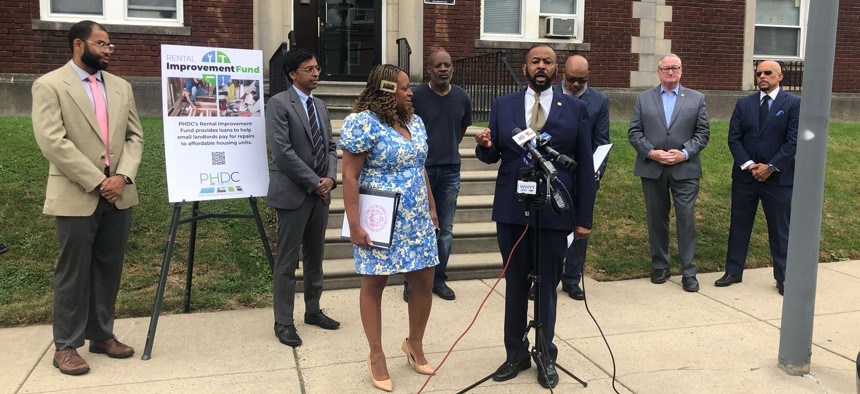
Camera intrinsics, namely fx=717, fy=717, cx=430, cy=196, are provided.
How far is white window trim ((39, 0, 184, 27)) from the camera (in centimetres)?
1079

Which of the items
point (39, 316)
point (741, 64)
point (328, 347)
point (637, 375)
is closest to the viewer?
point (637, 375)

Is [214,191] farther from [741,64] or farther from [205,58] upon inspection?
[741,64]

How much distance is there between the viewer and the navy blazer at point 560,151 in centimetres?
430

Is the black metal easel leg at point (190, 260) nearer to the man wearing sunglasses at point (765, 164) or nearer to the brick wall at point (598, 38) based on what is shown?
the man wearing sunglasses at point (765, 164)

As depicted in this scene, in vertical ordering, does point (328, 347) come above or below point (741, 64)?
below

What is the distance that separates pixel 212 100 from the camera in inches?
208

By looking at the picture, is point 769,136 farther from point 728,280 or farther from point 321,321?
point 321,321

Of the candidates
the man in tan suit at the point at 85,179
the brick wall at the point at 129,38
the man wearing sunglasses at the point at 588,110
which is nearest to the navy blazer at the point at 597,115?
the man wearing sunglasses at the point at 588,110

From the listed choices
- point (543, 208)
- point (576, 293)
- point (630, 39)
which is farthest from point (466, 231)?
point (630, 39)

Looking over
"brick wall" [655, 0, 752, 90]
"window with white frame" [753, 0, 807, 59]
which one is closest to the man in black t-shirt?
"brick wall" [655, 0, 752, 90]

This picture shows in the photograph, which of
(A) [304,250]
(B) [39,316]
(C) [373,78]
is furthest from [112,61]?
(C) [373,78]

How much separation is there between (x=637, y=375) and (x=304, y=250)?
2.51m

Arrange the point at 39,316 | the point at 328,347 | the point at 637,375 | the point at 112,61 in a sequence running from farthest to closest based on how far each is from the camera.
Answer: the point at 112,61 < the point at 39,316 < the point at 328,347 < the point at 637,375

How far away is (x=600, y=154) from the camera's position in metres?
6.00
